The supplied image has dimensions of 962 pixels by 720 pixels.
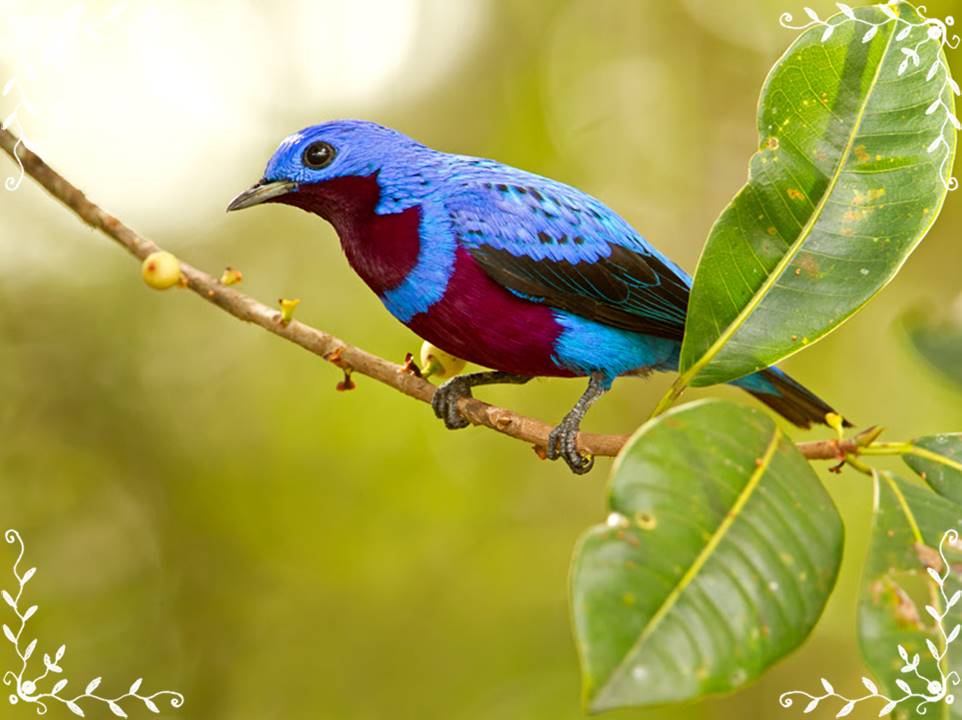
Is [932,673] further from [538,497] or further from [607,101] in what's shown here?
[607,101]

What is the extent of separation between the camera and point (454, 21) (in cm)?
754

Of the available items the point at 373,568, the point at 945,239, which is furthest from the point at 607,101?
the point at 373,568

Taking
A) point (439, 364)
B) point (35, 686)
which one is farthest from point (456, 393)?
point (35, 686)

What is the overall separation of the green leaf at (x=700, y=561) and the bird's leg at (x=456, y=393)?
1477 millimetres

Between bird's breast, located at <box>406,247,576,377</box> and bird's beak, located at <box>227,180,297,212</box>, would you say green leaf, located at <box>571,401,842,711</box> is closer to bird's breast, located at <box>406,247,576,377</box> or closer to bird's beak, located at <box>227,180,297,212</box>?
bird's breast, located at <box>406,247,576,377</box>

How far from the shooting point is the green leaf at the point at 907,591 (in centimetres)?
211

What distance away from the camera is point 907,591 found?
86.4 inches

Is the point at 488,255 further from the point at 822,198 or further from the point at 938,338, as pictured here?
the point at 938,338

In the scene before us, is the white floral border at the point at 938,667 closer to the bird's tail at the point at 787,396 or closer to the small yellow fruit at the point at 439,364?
the small yellow fruit at the point at 439,364

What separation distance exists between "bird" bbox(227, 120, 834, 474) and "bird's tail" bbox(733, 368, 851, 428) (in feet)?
1.43

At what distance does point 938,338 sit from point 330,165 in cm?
214

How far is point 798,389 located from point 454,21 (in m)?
4.68

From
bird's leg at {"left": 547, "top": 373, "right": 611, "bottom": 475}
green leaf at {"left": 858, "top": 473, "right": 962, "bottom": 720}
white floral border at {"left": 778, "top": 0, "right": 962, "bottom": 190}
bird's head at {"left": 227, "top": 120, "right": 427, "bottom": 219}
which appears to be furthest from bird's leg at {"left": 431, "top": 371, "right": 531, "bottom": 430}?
white floral border at {"left": 778, "top": 0, "right": 962, "bottom": 190}

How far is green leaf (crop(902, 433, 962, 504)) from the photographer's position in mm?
2312
